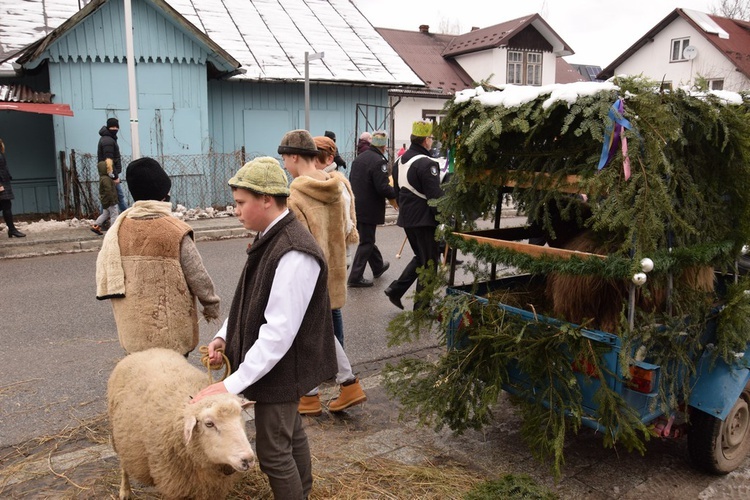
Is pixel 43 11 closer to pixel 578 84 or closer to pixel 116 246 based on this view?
pixel 116 246

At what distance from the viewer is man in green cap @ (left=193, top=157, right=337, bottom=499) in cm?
273

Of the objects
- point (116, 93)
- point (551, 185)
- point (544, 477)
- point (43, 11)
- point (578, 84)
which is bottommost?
point (544, 477)

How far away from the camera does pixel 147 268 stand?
3631mm

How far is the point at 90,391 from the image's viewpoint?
196 inches

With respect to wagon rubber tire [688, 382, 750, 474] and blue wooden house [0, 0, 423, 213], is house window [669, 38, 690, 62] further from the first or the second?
wagon rubber tire [688, 382, 750, 474]

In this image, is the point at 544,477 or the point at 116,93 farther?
the point at 116,93

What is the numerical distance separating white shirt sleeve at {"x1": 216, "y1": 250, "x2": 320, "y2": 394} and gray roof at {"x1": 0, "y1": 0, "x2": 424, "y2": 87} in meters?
14.3

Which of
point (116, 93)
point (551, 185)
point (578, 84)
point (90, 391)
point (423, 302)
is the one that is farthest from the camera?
point (116, 93)

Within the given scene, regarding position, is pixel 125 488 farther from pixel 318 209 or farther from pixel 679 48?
pixel 679 48

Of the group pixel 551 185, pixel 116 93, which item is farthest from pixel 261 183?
pixel 116 93

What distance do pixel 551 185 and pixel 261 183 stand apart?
5.55 feet

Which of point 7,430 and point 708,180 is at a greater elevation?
point 708,180

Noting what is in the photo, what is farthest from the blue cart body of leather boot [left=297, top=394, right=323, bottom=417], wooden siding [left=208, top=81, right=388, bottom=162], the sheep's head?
wooden siding [left=208, top=81, right=388, bottom=162]

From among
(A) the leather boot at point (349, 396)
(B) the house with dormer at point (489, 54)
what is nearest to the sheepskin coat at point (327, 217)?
(A) the leather boot at point (349, 396)
